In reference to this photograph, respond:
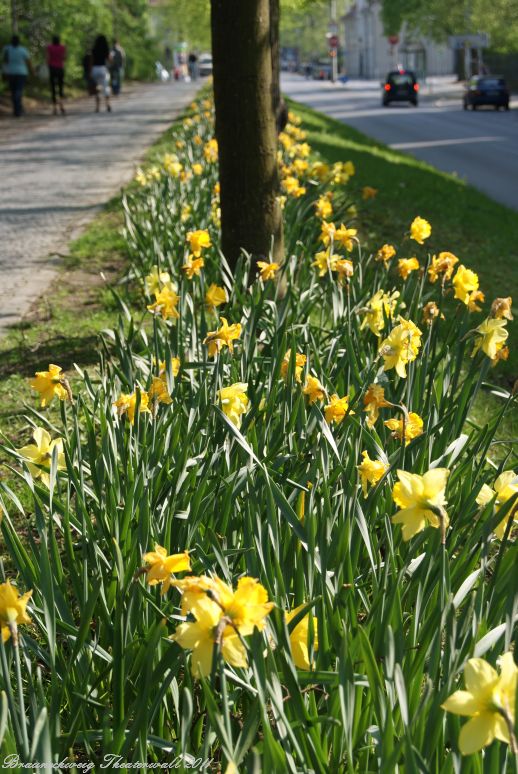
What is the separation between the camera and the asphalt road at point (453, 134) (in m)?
15.9

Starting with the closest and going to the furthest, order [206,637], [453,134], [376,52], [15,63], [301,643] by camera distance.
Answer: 1. [206,637]
2. [301,643]
3. [15,63]
4. [453,134]
5. [376,52]

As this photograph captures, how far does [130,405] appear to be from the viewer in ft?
8.22

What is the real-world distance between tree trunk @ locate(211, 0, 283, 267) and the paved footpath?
1.41 meters

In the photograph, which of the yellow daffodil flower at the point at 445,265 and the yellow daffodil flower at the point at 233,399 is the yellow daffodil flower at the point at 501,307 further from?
the yellow daffodil flower at the point at 445,265

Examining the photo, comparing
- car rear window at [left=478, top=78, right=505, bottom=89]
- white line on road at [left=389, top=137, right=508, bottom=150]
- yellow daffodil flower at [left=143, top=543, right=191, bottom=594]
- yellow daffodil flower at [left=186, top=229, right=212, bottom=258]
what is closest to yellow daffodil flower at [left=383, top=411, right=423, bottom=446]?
yellow daffodil flower at [left=143, top=543, right=191, bottom=594]

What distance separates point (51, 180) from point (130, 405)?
10310 mm

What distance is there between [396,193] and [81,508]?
→ 8157 mm

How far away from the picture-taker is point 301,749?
5.21 feet

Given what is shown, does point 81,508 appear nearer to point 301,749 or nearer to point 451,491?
point 301,749

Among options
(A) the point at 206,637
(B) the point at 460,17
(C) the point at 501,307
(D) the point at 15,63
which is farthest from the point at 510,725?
(B) the point at 460,17

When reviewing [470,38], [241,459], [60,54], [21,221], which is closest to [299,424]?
[241,459]

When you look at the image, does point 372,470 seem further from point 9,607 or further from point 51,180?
point 51,180

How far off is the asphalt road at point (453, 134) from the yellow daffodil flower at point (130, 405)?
1015 centimetres

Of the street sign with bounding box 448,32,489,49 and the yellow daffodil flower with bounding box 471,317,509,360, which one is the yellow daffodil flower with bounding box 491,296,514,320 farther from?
the street sign with bounding box 448,32,489,49
